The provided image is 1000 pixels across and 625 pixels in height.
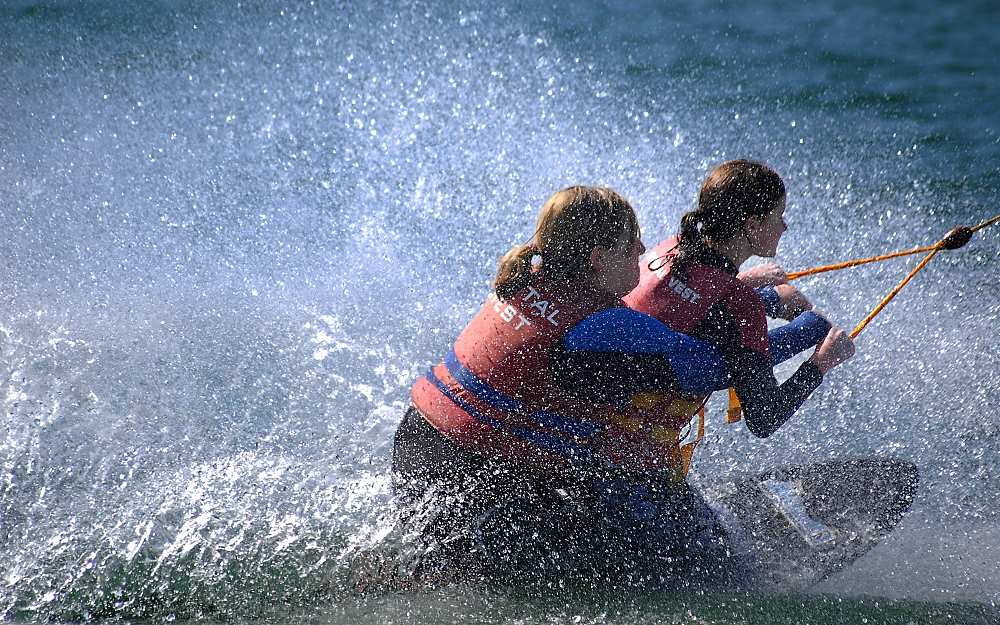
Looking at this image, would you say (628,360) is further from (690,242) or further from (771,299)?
(771,299)

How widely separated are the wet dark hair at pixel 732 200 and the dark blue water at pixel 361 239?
47.7 inches

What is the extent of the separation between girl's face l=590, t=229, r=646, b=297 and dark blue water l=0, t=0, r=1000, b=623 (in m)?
1.08

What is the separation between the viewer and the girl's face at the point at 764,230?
2.48 m

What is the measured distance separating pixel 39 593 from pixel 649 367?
1971 mm

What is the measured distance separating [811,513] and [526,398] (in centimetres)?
142

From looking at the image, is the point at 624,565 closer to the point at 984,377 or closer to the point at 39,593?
the point at 39,593

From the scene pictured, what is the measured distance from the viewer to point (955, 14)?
26.2ft

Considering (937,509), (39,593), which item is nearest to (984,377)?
(937,509)

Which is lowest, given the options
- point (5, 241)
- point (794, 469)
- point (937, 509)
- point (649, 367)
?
point (937, 509)

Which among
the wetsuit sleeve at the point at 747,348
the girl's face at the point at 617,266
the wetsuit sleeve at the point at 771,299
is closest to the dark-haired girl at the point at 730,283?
the wetsuit sleeve at the point at 747,348

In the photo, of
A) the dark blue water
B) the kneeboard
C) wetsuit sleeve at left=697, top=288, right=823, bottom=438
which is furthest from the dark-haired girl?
the dark blue water

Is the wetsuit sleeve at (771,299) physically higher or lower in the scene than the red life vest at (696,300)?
lower

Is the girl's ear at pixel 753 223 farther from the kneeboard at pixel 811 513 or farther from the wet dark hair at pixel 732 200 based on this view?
the kneeboard at pixel 811 513

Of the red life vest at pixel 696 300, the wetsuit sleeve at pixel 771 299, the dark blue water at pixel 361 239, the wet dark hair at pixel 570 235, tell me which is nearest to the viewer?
the wet dark hair at pixel 570 235
